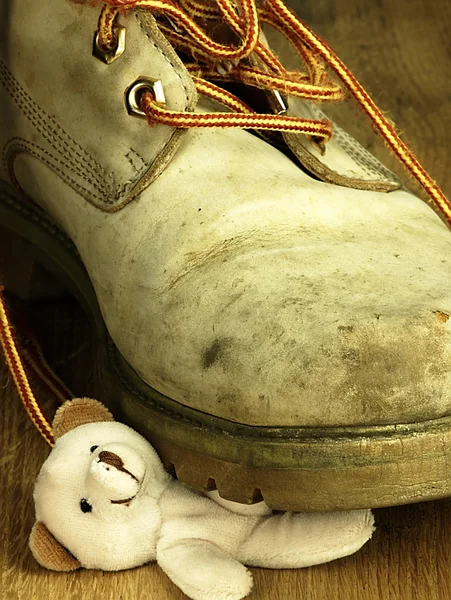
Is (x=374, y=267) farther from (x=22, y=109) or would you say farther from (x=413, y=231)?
(x=22, y=109)

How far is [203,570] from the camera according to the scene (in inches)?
35.0

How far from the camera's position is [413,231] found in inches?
40.6

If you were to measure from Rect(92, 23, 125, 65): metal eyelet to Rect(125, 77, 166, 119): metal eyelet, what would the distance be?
0.03m

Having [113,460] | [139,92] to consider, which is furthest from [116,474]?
[139,92]

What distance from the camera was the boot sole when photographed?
0.83 meters

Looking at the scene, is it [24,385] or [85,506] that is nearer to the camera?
[85,506]

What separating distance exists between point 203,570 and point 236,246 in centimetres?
29

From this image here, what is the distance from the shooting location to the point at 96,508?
0.92 metres

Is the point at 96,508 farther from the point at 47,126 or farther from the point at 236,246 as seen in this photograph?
the point at 47,126

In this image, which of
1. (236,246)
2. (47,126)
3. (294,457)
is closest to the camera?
(294,457)

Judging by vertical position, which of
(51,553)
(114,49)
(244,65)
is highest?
(114,49)

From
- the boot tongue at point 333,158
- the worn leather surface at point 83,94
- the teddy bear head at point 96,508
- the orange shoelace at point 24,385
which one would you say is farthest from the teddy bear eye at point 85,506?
the boot tongue at point 333,158

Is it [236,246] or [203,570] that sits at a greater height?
[236,246]

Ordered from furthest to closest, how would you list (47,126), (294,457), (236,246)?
(47,126)
(236,246)
(294,457)
